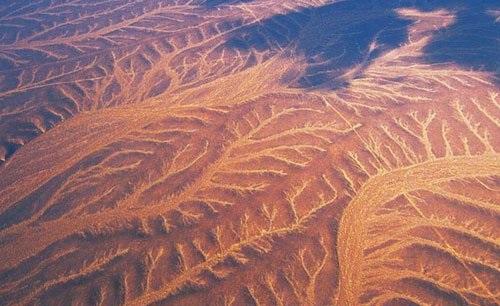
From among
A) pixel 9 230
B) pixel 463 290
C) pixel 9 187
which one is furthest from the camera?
pixel 9 187

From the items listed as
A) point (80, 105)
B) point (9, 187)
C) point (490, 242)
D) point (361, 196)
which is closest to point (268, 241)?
point (361, 196)

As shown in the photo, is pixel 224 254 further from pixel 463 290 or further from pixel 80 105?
pixel 80 105

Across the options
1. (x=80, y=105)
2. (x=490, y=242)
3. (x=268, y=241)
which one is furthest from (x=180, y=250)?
(x=80, y=105)

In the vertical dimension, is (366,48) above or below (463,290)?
above

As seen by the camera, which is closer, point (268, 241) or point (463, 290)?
point (463, 290)

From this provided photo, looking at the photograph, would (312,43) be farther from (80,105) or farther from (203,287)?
(203,287)

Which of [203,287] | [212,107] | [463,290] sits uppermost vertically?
[212,107]

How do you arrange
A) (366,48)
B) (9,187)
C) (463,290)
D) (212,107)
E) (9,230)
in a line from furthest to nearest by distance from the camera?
(366,48) → (212,107) → (9,187) → (9,230) → (463,290)
